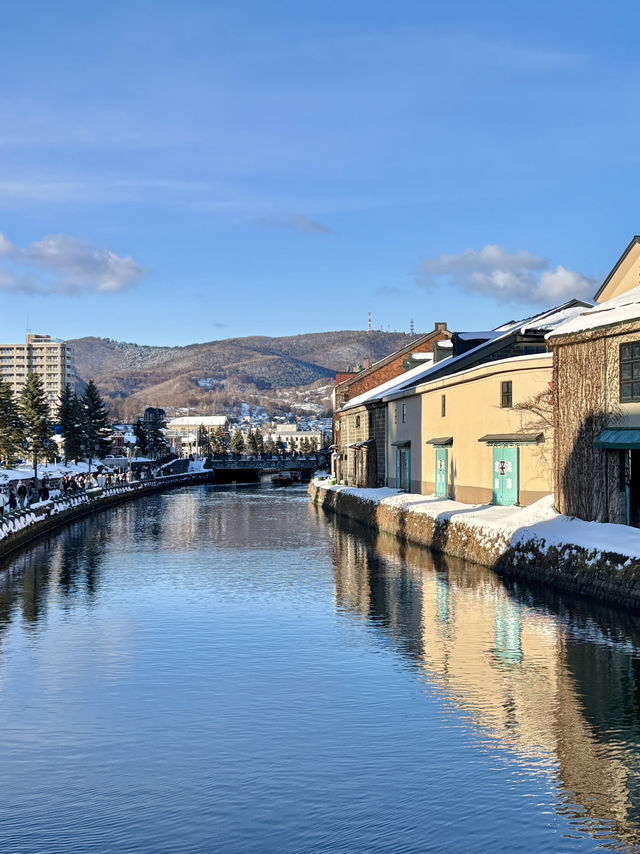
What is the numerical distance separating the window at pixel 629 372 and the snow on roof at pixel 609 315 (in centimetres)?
86

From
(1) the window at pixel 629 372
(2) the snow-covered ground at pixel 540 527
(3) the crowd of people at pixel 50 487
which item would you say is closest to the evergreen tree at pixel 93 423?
(3) the crowd of people at pixel 50 487

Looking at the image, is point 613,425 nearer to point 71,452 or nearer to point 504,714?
point 504,714

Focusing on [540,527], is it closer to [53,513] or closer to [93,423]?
[53,513]

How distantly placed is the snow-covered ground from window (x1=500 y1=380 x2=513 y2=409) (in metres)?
4.32

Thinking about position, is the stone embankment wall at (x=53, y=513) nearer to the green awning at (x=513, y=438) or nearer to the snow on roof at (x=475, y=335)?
the green awning at (x=513, y=438)

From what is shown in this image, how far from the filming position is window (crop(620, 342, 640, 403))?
2888 centimetres

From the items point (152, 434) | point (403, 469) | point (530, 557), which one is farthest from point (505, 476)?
point (152, 434)

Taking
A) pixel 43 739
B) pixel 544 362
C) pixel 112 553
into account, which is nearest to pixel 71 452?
pixel 112 553

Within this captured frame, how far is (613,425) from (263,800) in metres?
20.5

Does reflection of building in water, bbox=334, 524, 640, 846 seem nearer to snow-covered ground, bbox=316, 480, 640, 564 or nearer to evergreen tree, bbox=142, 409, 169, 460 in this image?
snow-covered ground, bbox=316, 480, 640, 564

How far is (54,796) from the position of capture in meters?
12.4

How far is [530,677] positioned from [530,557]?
482 inches

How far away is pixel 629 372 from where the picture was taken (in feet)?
95.9

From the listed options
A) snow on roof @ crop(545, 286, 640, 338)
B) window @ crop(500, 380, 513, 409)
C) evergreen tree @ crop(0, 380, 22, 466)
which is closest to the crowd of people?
evergreen tree @ crop(0, 380, 22, 466)
